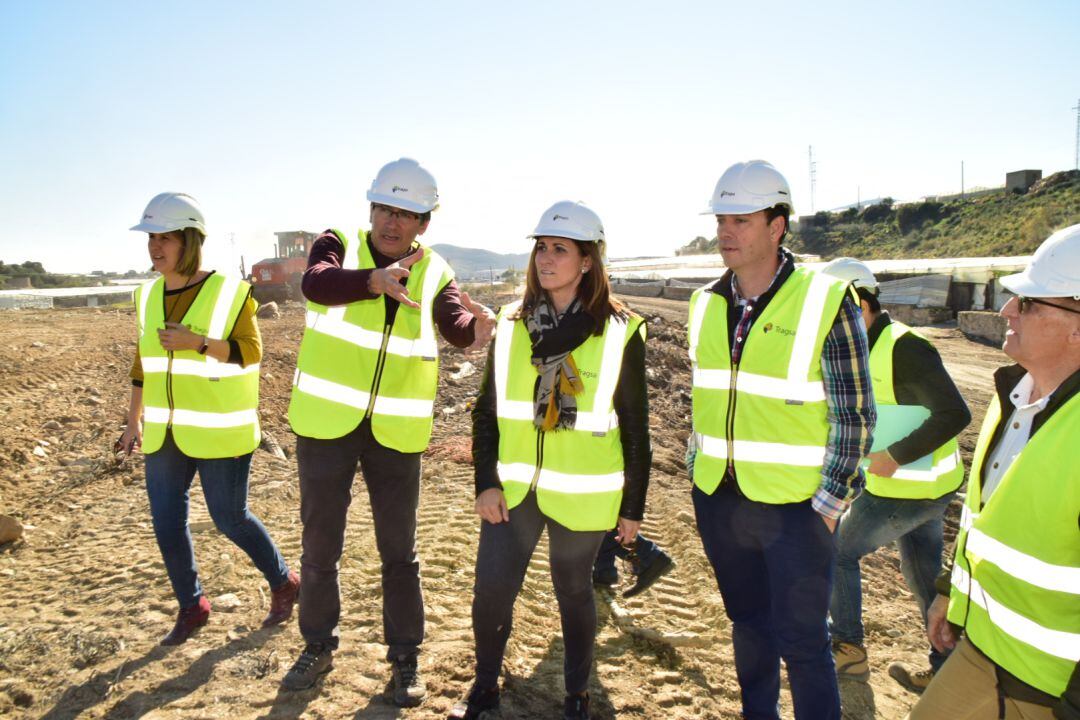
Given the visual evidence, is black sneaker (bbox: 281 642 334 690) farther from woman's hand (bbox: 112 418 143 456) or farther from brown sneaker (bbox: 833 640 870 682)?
brown sneaker (bbox: 833 640 870 682)

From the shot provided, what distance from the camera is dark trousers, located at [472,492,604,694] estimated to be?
9.13 feet

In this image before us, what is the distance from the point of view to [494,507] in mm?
2822

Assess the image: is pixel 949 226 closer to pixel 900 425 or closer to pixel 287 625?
pixel 900 425

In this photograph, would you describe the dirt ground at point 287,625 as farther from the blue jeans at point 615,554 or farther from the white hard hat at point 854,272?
the white hard hat at point 854,272

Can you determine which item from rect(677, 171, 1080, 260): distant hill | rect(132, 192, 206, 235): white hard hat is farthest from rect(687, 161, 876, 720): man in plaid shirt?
rect(677, 171, 1080, 260): distant hill

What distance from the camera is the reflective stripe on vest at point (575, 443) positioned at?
2.77 meters

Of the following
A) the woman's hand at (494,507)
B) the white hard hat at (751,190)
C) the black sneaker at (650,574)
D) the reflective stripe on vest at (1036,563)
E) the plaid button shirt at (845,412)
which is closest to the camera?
the reflective stripe on vest at (1036,563)

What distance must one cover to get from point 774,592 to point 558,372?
1.13 metres

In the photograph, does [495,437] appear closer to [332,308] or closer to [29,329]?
[332,308]

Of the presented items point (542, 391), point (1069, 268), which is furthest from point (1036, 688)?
point (542, 391)

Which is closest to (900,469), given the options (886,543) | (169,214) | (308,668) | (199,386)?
(886,543)

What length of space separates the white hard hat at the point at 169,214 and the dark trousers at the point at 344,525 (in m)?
1.23

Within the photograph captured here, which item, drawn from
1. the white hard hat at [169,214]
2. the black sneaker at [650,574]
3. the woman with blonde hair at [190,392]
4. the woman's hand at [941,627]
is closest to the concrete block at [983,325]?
the black sneaker at [650,574]

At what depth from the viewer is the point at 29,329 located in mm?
15000
